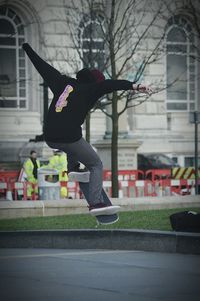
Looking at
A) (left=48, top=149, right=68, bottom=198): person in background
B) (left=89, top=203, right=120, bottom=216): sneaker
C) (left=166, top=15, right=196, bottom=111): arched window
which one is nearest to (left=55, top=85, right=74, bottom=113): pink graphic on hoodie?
(left=89, top=203, right=120, bottom=216): sneaker

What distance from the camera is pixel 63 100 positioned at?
9.41 m

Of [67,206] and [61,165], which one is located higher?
[61,165]

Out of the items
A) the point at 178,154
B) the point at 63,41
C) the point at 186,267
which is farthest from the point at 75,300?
the point at 178,154

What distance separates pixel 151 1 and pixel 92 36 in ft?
9.77

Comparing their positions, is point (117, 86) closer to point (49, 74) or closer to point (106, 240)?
point (49, 74)

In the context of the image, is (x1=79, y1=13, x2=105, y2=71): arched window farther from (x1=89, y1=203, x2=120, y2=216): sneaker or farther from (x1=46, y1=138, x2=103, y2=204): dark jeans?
(x1=89, y1=203, x2=120, y2=216): sneaker

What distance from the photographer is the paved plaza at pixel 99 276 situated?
25.1 ft

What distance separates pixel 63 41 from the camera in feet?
104

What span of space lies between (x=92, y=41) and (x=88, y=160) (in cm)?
1612

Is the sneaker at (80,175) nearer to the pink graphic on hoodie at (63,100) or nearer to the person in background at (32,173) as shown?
the pink graphic on hoodie at (63,100)

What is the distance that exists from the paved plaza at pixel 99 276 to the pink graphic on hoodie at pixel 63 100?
161 cm

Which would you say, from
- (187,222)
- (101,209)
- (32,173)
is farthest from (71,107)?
(32,173)

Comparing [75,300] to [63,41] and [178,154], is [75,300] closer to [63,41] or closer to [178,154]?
[63,41]

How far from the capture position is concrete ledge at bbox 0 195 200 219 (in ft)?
51.0
